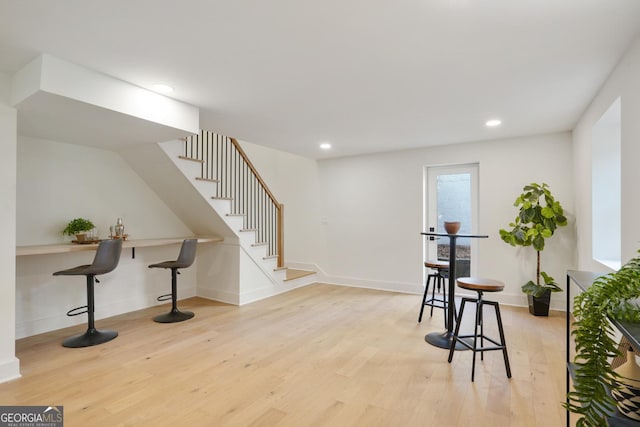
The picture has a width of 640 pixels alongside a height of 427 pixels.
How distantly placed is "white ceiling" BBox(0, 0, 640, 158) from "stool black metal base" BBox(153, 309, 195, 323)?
8.08 ft

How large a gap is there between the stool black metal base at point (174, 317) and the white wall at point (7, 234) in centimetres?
145

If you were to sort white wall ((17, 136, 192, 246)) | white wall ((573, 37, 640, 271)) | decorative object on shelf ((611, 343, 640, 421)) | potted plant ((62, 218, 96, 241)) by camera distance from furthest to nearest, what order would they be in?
potted plant ((62, 218, 96, 241)) → white wall ((17, 136, 192, 246)) → white wall ((573, 37, 640, 271)) → decorative object on shelf ((611, 343, 640, 421))

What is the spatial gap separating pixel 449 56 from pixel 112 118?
2.76 metres

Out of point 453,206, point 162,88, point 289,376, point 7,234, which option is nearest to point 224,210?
point 162,88

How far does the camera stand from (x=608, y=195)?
3.12 metres

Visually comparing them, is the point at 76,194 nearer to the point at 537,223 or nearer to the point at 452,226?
the point at 452,226

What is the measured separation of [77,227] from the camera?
3578 mm

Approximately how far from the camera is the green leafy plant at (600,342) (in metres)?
0.99

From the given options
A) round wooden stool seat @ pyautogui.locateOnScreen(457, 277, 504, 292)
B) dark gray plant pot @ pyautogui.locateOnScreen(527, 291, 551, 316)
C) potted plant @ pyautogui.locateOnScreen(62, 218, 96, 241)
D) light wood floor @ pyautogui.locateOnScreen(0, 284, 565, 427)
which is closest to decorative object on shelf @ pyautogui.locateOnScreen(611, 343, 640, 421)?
light wood floor @ pyautogui.locateOnScreen(0, 284, 565, 427)

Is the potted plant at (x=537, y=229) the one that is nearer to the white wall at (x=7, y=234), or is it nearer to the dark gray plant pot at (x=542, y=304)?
the dark gray plant pot at (x=542, y=304)

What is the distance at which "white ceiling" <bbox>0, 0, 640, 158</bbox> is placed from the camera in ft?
5.80

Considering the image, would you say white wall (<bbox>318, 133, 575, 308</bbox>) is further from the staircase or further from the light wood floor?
the staircase

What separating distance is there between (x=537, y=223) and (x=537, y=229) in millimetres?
89

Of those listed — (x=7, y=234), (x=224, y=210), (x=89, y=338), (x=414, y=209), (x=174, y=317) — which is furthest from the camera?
(x=414, y=209)
